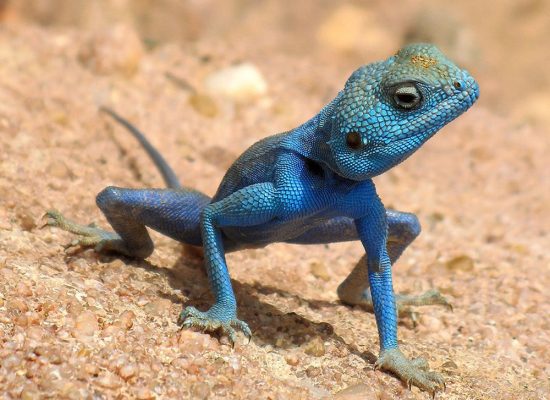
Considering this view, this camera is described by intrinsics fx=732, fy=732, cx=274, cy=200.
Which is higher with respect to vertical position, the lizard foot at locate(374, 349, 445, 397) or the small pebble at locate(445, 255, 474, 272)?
the lizard foot at locate(374, 349, 445, 397)

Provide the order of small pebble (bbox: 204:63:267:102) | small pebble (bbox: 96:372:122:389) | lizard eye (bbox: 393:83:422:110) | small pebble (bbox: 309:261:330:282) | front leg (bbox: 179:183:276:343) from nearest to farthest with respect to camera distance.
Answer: small pebble (bbox: 96:372:122:389) < lizard eye (bbox: 393:83:422:110) < front leg (bbox: 179:183:276:343) < small pebble (bbox: 309:261:330:282) < small pebble (bbox: 204:63:267:102)

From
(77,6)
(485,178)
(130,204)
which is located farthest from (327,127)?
(77,6)

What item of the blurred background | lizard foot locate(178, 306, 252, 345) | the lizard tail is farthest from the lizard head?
the blurred background

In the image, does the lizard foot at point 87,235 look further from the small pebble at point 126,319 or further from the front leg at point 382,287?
the front leg at point 382,287

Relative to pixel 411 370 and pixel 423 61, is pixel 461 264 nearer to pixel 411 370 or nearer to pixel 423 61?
pixel 411 370

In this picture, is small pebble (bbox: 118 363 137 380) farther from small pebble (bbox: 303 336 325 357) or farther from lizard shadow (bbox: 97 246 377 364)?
small pebble (bbox: 303 336 325 357)

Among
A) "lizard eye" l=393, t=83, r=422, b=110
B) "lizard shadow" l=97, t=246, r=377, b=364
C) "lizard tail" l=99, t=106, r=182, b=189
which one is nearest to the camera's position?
"lizard eye" l=393, t=83, r=422, b=110

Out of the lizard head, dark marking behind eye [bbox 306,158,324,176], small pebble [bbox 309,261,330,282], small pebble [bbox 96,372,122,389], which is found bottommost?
small pebble [bbox 309,261,330,282]

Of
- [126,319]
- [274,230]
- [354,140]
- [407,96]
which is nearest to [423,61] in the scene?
[407,96]
